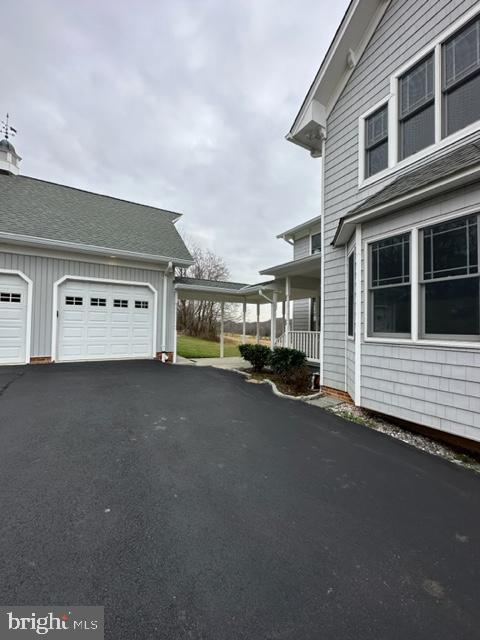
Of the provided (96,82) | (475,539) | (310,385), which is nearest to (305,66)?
(96,82)

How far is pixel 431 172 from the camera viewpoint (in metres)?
4.23

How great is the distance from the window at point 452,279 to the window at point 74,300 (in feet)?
31.0

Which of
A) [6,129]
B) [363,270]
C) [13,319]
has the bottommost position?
[13,319]

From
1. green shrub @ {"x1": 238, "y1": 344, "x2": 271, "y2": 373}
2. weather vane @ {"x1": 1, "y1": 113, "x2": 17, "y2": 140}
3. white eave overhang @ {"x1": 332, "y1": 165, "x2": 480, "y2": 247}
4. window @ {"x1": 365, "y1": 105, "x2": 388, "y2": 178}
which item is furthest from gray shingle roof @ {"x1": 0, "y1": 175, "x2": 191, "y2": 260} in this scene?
window @ {"x1": 365, "y1": 105, "x2": 388, "y2": 178}

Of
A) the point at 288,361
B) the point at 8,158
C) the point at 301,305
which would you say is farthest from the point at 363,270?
the point at 8,158

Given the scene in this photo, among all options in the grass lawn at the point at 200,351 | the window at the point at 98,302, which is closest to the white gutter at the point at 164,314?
the window at the point at 98,302

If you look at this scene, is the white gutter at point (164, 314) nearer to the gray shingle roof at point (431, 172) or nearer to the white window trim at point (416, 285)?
the gray shingle roof at point (431, 172)

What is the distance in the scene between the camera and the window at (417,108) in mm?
4875

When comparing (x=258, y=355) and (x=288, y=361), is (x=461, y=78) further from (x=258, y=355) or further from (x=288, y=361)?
Answer: (x=258, y=355)

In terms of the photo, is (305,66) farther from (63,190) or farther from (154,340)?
(154,340)

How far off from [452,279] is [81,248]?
959 cm

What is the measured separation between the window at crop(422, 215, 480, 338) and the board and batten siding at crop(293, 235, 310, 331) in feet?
28.6

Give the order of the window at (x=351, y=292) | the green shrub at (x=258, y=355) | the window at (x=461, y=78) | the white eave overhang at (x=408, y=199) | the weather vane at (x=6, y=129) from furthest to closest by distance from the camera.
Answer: the weather vane at (x=6, y=129), the green shrub at (x=258, y=355), the window at (x=351, y=292), the window at (x=461, y=78), the white eave overhang at (x=408, y=199)

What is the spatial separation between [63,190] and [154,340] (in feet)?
22.5
